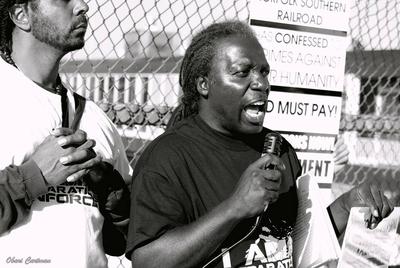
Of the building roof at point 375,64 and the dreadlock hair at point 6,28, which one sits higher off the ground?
the dreadlock hair at point 6,28

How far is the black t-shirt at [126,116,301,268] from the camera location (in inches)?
80.4

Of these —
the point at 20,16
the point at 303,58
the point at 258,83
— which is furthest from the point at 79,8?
the point at 303,58

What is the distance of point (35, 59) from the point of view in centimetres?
225

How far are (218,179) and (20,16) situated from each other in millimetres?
906

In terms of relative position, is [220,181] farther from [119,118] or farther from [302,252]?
[119,118]

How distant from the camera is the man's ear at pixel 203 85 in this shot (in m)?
2.35

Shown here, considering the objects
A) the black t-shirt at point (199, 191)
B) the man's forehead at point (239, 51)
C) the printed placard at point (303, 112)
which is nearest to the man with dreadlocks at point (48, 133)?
the black t-shirt at point (199, 191)

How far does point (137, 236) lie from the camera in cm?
204

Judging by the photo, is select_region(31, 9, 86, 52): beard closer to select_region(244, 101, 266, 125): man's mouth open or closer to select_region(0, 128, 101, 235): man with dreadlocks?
select_region(0, 128, 101, 235): man with dreadlocks

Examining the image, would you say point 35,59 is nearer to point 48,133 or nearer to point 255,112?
point 48,133

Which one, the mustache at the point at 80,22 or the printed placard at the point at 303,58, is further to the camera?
the printed placard at the point at 303,58

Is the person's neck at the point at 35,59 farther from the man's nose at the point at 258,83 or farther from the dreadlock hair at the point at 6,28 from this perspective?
the man's nose at the point at 258,83

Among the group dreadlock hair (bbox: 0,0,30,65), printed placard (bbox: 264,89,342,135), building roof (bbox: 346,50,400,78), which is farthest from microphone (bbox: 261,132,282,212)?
building roof (bbox: 346,50,400,78)

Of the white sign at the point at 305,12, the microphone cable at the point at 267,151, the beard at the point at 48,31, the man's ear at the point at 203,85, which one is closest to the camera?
the microphone cable at the point at 267,151
